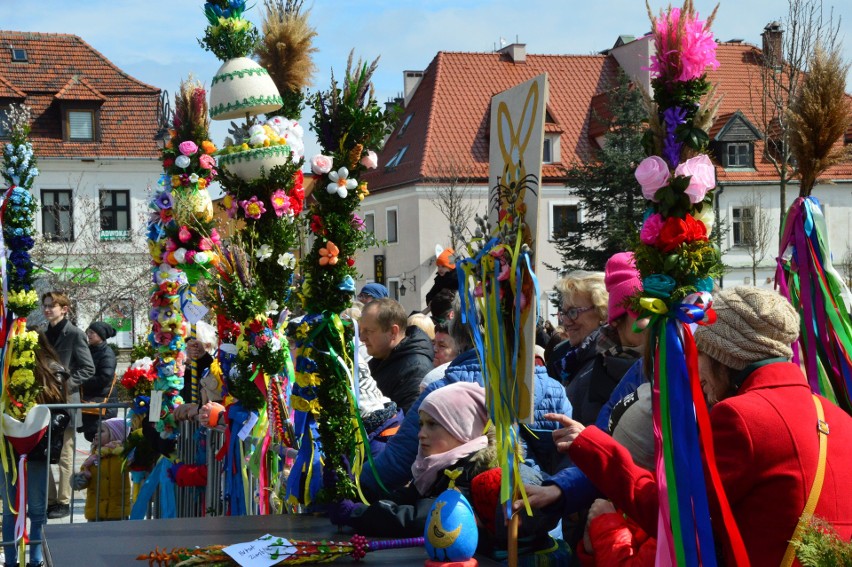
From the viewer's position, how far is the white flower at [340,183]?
16.1 feet

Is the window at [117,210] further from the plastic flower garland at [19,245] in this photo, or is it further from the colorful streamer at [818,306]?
the colorful streamer at [818,306]

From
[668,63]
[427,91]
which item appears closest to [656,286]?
[668,63]

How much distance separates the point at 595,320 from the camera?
5262 millimetres

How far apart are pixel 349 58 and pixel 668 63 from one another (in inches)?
90.2

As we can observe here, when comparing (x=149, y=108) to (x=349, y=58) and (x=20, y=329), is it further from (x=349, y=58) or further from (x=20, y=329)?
(x=349, y=58)

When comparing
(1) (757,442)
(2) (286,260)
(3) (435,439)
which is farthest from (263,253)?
(1) (757,442)

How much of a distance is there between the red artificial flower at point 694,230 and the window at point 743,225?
3528cm

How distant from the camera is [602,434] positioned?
303 cm

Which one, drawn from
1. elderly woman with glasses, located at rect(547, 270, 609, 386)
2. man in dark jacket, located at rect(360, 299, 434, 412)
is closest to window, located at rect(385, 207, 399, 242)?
man in dark jacket, located at rect(360, 299, 434, 412)

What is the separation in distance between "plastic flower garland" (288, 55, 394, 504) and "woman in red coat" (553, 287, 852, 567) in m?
2.07

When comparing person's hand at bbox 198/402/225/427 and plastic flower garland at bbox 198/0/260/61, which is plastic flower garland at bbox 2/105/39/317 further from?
plastic flower garland at bbox 198/0/260/61

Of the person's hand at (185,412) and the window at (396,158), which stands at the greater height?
the window at (396,158)

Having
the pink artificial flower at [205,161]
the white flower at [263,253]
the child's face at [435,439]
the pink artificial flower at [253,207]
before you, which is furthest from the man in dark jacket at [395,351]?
the pink artificial flower at [205,161]

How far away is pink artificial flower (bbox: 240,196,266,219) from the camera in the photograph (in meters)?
6.23
